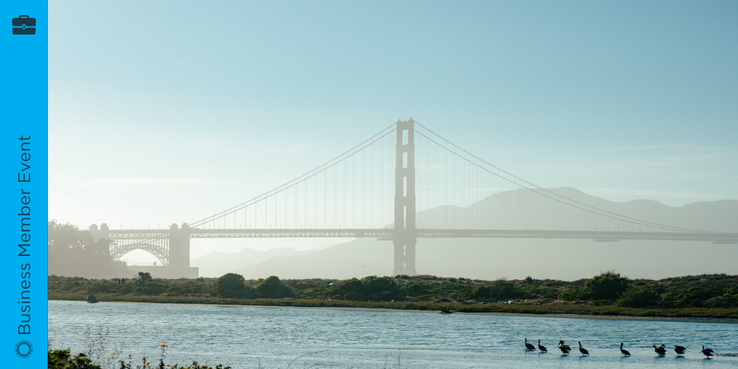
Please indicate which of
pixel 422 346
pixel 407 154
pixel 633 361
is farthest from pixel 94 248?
pixel 633 361

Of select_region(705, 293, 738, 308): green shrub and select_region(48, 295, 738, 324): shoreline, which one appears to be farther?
select_region(705, 293, 738, 308): green shrub

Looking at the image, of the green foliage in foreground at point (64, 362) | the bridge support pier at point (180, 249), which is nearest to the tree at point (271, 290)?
the green foliage in foreground at point (64, 362)

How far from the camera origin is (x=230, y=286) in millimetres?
58188

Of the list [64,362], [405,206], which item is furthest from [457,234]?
[64,362]

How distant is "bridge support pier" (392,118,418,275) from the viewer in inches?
3716

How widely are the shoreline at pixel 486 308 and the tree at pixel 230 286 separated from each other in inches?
90.4

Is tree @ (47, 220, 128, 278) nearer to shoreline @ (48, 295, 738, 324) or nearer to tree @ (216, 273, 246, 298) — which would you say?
shoreline @ (48, 295, 738, 324)

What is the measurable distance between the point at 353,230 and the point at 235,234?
19142mm

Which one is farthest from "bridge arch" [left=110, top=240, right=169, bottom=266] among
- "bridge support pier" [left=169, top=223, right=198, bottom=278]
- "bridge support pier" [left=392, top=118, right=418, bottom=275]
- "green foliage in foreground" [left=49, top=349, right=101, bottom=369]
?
"green foliage in foreground" [left=49, top=349, right=101, bottom=369]

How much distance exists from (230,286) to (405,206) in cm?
4520
